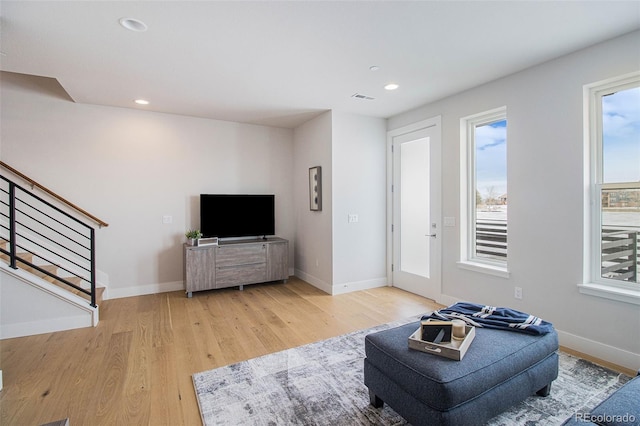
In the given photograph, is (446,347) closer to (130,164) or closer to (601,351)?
(601,351)

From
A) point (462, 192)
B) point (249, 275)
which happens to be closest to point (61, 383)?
point (249, 275)

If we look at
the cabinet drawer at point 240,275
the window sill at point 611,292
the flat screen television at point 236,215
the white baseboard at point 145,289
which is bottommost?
the white baseboard at point 145,289

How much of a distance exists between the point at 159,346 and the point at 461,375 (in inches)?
101

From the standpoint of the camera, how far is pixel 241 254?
4.61 metres

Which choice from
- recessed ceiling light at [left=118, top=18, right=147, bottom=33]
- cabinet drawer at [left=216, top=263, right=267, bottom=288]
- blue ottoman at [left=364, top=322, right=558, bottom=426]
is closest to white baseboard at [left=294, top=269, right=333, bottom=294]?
cabinet drawer at [left=216, top=263, right=267, bottom=288]

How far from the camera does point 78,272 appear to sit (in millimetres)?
4082

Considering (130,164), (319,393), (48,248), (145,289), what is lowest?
(319,393)

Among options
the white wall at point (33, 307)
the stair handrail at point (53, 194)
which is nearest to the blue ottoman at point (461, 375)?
the white wall at point (33, 307)

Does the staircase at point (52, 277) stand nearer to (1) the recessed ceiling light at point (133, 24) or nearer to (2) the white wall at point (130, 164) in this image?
(2) the white wall at point (130, 164)

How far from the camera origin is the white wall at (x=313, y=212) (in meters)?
4.47

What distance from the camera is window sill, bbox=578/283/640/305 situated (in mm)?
2383

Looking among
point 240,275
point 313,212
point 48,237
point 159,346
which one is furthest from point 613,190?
point 48,237

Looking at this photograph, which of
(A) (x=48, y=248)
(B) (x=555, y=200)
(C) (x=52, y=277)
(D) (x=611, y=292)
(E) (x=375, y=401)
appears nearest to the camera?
(E) (x=375, y=401)

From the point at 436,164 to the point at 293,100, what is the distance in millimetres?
2006
